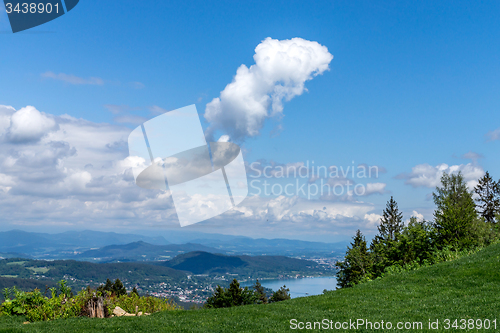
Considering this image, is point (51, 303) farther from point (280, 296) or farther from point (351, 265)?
point (280, 296)

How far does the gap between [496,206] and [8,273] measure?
220731 millimetres

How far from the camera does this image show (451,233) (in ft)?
126

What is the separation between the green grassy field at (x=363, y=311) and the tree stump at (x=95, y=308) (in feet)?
3.34

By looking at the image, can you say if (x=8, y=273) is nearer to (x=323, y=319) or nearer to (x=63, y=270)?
(x=63, y=270)

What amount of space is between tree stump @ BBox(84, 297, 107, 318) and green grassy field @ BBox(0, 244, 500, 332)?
102cm

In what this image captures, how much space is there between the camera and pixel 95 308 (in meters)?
14.2

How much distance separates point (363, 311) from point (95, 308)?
10257 millimetres

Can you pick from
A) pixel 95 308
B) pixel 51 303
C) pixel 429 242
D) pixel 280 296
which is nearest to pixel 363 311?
pixel 95 308

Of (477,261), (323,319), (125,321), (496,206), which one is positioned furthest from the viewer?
(496,206)

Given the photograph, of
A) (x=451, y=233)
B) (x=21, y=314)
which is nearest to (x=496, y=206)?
(x=451, y=233)

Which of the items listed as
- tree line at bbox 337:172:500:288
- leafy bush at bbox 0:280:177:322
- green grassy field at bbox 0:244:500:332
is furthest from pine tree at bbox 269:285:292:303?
leafy bush at bbox 0:280:177:322

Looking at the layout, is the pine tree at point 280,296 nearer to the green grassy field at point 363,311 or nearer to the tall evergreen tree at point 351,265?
the tall evergreen tree at point 351,265

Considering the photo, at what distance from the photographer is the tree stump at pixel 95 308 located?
14.1 m

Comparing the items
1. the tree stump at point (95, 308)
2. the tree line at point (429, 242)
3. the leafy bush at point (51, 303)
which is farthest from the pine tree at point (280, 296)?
the tree stump at point (95, 308)
